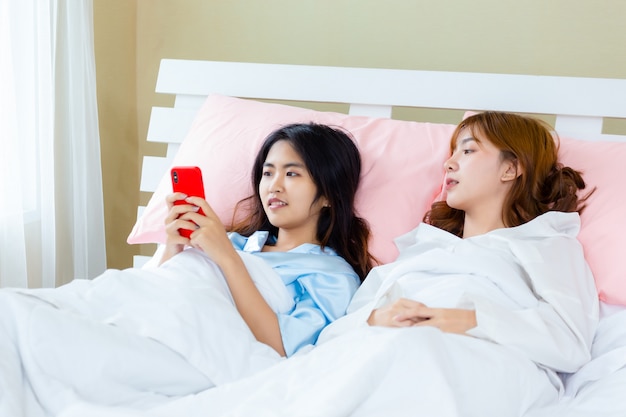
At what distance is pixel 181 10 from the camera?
9.16 ft

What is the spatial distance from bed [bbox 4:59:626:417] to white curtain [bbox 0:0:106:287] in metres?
0.23

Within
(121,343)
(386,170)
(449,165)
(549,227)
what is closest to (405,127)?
(386,170)

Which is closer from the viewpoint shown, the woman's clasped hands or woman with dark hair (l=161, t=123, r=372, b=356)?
the woman's clasped hands

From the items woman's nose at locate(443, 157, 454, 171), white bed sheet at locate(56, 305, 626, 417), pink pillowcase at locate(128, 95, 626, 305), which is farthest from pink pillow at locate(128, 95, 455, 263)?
white bed sheet at locate(56, 305, 626, 417)

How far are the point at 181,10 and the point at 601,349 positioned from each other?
1.94 meters

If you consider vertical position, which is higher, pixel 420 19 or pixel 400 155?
pixel 420 19

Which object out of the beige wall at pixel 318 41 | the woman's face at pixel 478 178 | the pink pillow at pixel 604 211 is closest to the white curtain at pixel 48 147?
the beige wall at pixel 318 41

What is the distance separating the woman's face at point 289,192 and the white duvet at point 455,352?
0.24 m

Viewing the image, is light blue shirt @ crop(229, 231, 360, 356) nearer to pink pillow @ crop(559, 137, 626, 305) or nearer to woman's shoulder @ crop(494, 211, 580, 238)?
woman's shoulder @ crop(494, 211, 580, 238)

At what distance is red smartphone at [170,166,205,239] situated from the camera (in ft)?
5.08

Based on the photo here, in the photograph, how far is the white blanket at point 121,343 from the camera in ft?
3.75

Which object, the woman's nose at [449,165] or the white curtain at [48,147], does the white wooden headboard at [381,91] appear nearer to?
the white curtain at [48,147]

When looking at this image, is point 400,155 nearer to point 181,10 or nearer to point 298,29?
point 298,29

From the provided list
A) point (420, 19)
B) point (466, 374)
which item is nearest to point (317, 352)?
point (466, 374)
